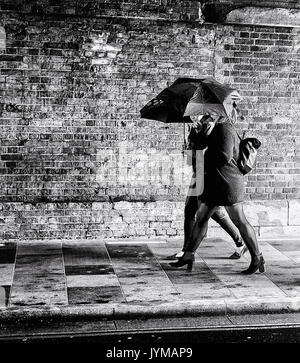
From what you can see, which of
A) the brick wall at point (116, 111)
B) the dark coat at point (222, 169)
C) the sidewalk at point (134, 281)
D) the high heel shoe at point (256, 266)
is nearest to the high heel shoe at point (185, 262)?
the sidewalk at point (134, 281)

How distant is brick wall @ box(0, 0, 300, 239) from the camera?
8.39 metres

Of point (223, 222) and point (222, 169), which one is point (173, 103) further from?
point (223, 222)

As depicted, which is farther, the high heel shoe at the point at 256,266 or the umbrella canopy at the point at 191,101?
the high heel shoe at the point at 256,266

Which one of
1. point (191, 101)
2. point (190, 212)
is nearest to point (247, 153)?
point (191, 101)

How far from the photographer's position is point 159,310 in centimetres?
553

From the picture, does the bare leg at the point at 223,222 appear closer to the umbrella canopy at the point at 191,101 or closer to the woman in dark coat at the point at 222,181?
the woman in dark coat at the point at 222,181

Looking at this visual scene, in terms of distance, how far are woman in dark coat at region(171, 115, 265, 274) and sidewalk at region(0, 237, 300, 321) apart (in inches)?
21.6

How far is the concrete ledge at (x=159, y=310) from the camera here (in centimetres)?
538

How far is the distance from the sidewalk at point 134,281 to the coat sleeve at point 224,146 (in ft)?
4.54

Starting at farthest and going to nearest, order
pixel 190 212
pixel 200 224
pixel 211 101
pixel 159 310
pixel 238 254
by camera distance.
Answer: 1. pixel 238 254
2. pixel 190 212
3. pixel 200 224
4. pixel 211 101
5. pixel 159 310

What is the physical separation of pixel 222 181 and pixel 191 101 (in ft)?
3.20
